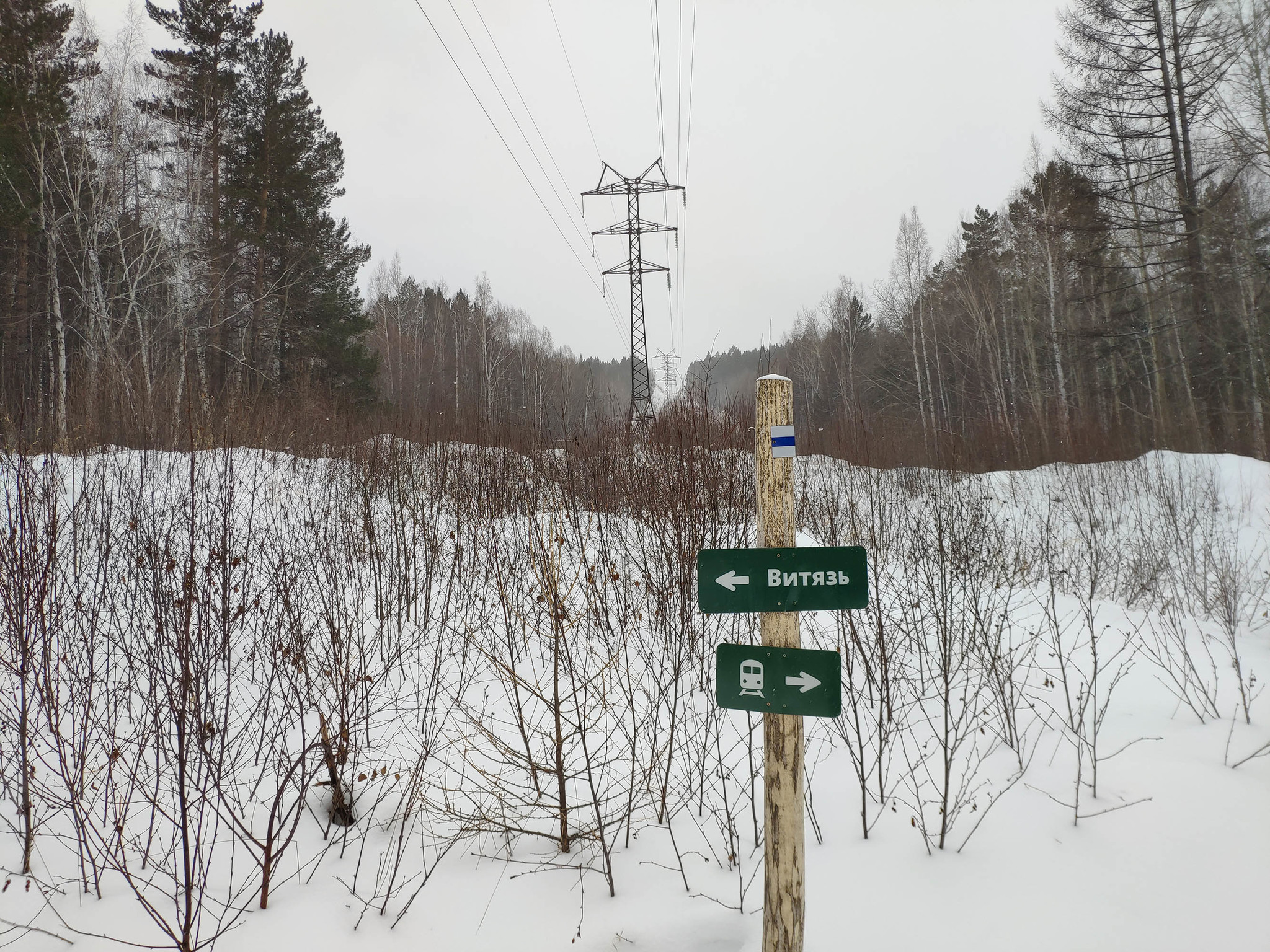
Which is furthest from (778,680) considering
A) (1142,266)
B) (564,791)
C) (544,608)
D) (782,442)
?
(1142,266)

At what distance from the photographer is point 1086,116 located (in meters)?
13.8

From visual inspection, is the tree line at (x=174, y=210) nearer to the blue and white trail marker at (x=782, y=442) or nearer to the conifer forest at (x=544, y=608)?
the conifer forest at (x=544, y=608)

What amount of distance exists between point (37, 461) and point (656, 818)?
348 inches

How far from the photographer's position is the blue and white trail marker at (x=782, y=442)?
166cm

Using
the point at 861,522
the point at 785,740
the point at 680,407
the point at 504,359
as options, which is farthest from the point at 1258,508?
the point at 504,359

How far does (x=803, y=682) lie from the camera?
4.98 feet

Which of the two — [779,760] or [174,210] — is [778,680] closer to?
[779,760]

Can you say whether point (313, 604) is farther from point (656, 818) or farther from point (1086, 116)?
point (1086, 116)

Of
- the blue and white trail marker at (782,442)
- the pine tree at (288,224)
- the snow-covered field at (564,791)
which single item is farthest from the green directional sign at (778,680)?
the pine tree at (288,224)

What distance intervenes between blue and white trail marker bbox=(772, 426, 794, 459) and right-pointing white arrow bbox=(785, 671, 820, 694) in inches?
22.8

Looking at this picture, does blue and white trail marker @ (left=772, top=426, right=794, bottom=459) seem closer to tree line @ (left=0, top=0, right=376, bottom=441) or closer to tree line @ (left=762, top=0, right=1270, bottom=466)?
tree line @ (left=762, top=0, right=1270, bottom=466)

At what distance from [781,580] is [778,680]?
0.85ft

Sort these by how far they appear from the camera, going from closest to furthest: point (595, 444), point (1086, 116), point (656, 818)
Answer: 1. point (656, 818)
2. point (595, 444)
3. point (1086, 116)

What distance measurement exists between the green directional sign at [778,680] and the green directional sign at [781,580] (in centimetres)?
11
